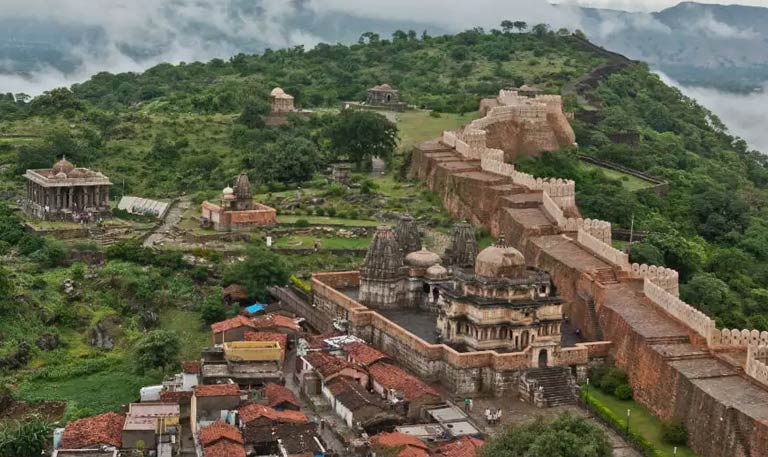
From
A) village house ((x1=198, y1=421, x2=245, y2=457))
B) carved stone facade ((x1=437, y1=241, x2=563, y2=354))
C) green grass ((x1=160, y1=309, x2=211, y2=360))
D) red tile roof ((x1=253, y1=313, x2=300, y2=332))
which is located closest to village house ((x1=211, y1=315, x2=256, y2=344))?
red tile roof ((x1=253, y1=313, x2=300, y2=332))

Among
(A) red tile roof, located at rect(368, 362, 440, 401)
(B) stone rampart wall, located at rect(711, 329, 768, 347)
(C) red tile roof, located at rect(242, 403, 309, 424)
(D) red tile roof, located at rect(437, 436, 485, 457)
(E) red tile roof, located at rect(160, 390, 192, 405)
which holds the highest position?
(B) stone rampart wall, located at rect(711, 329, 768, 347)

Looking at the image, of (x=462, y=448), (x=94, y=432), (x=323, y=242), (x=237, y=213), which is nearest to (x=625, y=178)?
(x=323, y=242)

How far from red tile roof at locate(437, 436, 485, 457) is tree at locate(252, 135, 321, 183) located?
28.8 metres

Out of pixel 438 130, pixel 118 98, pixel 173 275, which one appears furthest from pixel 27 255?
pixel 118 98

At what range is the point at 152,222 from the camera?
162ft

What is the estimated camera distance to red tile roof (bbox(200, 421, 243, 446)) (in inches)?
1093

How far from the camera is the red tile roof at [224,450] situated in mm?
27155

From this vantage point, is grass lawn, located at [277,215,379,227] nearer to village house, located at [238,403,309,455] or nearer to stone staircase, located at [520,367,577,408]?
stone staircase, located at [520,367,577,408]

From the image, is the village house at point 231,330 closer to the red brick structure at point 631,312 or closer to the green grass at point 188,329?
the green grass at point 188,329

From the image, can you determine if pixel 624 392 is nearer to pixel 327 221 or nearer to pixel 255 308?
pixel 255 308

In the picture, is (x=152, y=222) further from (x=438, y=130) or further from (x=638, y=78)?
(x=638, y=78)

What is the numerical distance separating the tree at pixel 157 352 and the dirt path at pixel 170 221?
10537 mm

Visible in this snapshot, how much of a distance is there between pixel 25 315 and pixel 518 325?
15336mm

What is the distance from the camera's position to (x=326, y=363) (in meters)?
32.3
